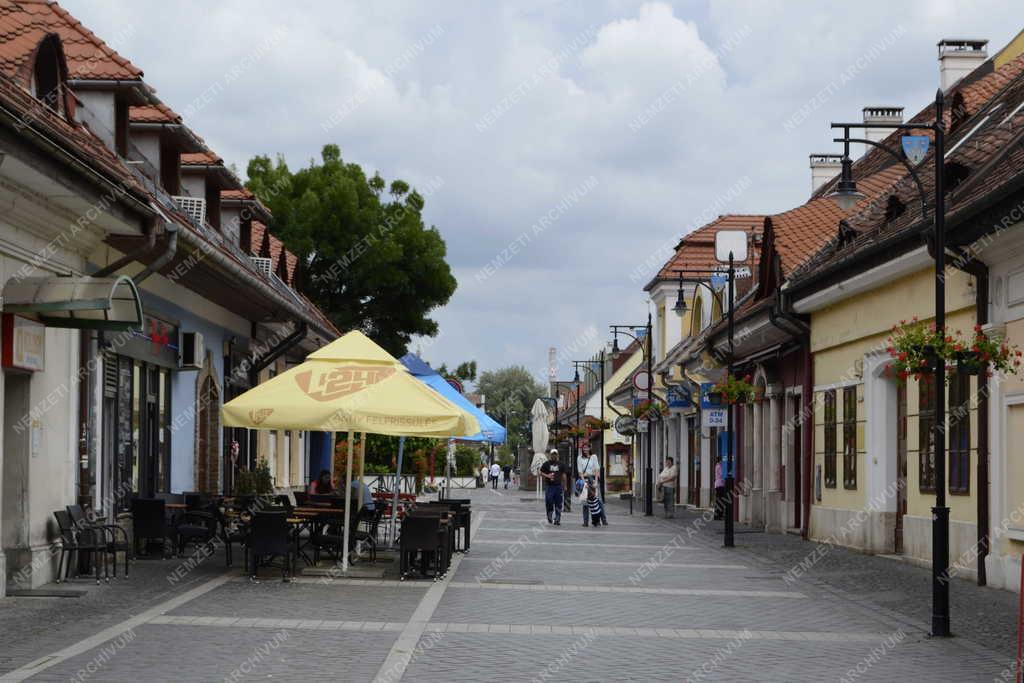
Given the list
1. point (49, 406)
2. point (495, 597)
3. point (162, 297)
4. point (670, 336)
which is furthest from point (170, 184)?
point (670, 336)

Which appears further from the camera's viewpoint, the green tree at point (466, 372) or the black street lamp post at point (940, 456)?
the green tree at point (466, 372)

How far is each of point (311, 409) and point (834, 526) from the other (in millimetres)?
11894

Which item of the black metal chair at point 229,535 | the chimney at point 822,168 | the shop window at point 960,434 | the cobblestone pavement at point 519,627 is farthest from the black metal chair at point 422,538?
the chimney at point 822,168

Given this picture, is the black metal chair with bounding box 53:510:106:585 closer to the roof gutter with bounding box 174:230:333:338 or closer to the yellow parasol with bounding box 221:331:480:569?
the yellow parasol with bounding box 221:331:480:569

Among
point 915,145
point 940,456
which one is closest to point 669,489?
point 915,145

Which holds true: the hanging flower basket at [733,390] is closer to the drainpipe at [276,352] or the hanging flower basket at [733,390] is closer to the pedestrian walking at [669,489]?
the drainpipe at [276,352]

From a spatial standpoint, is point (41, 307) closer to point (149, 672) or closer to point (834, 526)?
point (149, 672)

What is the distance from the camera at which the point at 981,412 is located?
1794 centimetres

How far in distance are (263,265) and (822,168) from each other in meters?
20.6

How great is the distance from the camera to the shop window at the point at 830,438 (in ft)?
84.8

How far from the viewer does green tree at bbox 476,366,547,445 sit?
140m

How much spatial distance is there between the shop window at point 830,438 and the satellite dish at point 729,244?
3.31 metres

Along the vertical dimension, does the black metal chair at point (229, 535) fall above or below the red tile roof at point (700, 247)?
below

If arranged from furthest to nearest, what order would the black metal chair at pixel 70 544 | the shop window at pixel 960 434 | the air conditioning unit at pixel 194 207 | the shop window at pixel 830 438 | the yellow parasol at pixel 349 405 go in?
the shop window at pixel 830 438 → the air conditioning unit at pixel 194 207 → the shop window at pixel 960 434 → the yellow parasol at pixel 349 405 → the black metal chair at pixel 70 544
